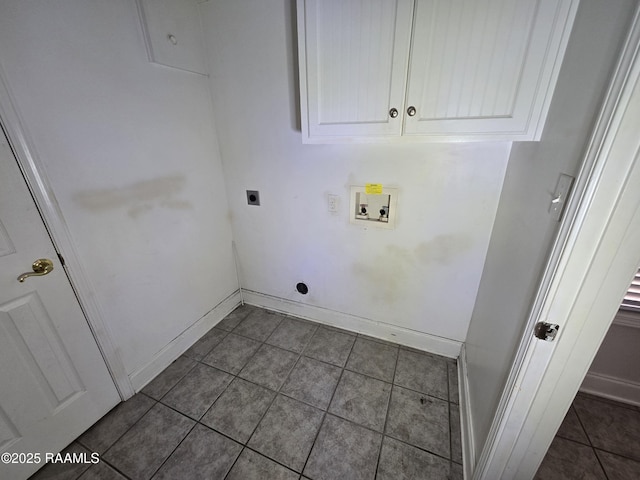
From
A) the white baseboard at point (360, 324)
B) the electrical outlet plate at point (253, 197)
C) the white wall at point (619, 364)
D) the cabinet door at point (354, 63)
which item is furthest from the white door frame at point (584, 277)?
the electrical outlet plate at point (253, 197)

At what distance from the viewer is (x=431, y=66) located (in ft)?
3.34

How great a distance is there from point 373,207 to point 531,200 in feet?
2.65

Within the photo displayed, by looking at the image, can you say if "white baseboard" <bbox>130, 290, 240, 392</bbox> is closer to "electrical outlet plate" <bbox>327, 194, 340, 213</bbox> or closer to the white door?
the white door

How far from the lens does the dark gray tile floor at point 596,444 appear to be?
1186mm

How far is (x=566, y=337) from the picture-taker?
0.71 m

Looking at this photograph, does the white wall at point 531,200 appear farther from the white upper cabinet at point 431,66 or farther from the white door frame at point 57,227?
the white door frame at point 57,227

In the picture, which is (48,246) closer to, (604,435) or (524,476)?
(524,476)

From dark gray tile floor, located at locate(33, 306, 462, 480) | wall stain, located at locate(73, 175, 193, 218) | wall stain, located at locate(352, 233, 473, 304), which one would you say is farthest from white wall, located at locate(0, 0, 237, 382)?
wall stain, located at locate(352, 233, 473, 304)

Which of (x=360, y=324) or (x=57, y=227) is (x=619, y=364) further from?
(x=57, y=227)

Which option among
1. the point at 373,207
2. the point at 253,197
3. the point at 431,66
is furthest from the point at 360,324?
the point at 431,66

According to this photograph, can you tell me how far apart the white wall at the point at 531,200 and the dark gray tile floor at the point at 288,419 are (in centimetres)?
32

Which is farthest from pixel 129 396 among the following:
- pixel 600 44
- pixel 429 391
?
pixel 600 44

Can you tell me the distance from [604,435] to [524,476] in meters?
0.85

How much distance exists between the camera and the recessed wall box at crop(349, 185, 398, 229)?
1.54m
